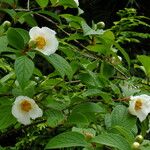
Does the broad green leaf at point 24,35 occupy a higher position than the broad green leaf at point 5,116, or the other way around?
the broad green leaf at point 24,35

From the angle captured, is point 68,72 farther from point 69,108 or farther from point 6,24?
point 6,24

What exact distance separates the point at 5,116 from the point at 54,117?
0.42ft

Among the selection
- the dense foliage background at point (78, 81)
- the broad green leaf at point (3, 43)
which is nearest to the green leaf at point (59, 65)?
the dense foliage background at point (78, 81)

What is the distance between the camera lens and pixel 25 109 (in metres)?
1.21

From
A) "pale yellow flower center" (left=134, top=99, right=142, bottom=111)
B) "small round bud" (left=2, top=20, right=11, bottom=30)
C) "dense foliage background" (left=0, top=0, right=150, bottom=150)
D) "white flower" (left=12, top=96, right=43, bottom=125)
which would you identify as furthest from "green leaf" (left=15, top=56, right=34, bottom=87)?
"pale yellow flower center" (left=134, top=99, right=142, bottom=111)

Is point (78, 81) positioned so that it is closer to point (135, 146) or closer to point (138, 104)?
point (138, 104)

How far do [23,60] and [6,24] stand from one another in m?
0.25

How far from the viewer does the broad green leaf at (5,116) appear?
3.76 feet

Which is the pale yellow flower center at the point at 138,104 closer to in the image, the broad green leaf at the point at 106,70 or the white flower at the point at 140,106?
the white flower at the point at 140,106

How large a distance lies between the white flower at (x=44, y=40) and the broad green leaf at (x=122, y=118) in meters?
0.24

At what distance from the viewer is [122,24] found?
2996mm

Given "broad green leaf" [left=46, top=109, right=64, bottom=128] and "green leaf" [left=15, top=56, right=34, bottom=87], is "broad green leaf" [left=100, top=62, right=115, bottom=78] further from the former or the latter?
"green leaf" [left=15, top=56, right=34, bottom=87]

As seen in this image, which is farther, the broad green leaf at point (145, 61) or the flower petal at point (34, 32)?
the broad green leaf at point (145, 61)

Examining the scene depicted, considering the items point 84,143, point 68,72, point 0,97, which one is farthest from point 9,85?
point 84,143
